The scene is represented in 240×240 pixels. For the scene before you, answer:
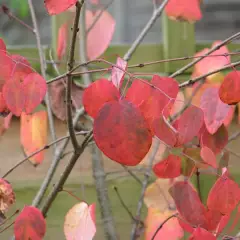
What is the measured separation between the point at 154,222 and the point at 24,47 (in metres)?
1.00

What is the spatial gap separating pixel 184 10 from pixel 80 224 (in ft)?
2.19

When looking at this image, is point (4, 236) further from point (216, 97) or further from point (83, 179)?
point (216, 97)

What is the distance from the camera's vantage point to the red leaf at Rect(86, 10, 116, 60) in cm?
175

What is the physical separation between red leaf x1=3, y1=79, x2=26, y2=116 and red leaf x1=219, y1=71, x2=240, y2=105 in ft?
1.28

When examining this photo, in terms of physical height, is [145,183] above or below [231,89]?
below

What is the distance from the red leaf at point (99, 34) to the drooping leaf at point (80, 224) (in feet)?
2.21

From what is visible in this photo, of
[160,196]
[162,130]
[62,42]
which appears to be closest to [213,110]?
[162,130]

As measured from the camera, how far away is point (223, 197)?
1131mm

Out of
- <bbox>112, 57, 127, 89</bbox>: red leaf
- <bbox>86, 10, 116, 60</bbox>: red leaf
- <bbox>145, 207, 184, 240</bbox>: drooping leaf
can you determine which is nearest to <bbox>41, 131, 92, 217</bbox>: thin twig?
<bbox>112, 57, 127, 89</bbox>: red leaf

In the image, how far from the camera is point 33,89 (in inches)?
40.1

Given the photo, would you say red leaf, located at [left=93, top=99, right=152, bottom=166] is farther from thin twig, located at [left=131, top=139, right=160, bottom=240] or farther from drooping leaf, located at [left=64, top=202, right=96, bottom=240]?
thin twig, located at [left=131, top=139, right=160, bottom=240]

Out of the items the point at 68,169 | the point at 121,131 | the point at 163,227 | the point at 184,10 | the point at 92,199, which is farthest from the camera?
the point at 92,199

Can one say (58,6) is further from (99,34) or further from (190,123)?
(99,34)

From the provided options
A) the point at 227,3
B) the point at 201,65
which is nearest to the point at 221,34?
the point at 227,3
